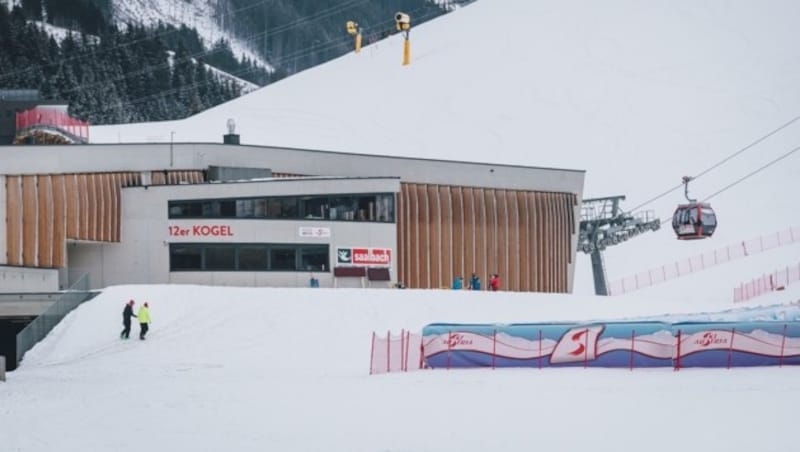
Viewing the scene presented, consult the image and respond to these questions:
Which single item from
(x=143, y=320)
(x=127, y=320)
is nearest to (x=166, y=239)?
(x=127, y=320)

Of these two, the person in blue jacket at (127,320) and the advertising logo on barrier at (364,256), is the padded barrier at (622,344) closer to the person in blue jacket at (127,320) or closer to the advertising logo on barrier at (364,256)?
the person in blue jacket at (127,320)

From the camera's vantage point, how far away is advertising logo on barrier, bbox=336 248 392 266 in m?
42.8

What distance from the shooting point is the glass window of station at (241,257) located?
136 feet

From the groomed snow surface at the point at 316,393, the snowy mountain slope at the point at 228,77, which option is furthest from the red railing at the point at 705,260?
the snowy mountain slope at the point at 228,77

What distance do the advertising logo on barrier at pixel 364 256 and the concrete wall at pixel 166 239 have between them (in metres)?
0.59

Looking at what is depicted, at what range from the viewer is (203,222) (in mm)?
41594

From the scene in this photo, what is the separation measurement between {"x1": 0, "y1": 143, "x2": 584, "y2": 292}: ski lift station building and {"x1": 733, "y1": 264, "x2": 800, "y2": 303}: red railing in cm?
1251

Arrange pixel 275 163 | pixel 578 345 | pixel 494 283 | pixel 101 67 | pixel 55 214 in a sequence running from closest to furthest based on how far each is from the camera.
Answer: pixel 578 345 < pixel 55 214 < pixel 494 283 < pixel 275 163 < pixel 101 67

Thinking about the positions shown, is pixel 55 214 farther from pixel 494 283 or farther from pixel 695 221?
pixel 695 221

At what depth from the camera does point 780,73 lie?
9581 centimetres

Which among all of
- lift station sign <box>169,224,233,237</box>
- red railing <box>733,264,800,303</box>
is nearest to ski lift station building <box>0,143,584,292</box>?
lift station sign <box>169,224,233,237</box>

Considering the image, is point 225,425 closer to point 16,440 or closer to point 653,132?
point 16,440

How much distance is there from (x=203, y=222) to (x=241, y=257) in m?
1.64

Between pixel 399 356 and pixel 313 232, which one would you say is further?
pixel 313 232
